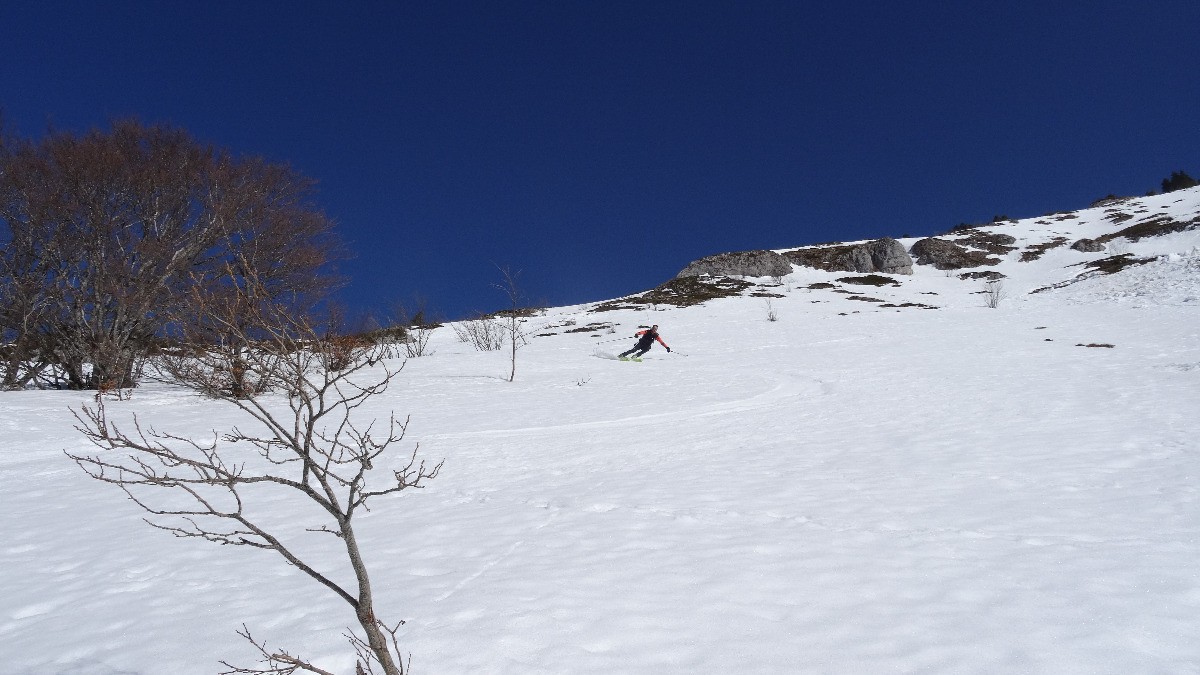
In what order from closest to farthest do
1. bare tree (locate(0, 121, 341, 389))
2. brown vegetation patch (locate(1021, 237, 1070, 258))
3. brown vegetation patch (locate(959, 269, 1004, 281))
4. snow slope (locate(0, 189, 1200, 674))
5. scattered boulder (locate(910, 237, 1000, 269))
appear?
snow slope (locate(0, 189, 1200, 674)) < bare tree (locate(0, 121, 341, 389)) < brown vegetation patch (locate(959, 269, 1004, 281)) < brown vegetation patch (locate(1021, 237, 1070, 258)) < scattered boulder (locate(910, 237, 1000, 269))

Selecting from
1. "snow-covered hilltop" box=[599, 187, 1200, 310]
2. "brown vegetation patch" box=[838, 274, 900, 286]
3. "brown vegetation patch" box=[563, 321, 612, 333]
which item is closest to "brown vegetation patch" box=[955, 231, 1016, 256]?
"snow-covered hilltop" box=[599, 187, 1200, 310]

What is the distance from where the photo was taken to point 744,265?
58812 mm

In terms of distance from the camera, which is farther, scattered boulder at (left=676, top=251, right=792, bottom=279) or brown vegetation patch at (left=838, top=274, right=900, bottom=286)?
scattered boulder at (left=676, top=251, right=792, bottom=279)

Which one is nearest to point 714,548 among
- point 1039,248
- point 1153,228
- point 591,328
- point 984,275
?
point 591,328

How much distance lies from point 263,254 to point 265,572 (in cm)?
1224

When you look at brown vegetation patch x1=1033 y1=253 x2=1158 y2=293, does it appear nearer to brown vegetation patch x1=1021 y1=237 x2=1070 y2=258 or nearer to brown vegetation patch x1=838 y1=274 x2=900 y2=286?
brown vegetation patch x1=838 y1=274 x2=900 y2=286

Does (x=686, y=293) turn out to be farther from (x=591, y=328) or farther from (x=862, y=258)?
(x=862, y=258)

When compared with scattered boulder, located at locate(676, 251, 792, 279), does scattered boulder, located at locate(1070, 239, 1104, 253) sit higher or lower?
lower

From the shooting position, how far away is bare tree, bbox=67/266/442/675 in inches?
74.6

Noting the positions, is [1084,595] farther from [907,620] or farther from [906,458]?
[906,458]

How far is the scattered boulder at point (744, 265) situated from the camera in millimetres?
57469

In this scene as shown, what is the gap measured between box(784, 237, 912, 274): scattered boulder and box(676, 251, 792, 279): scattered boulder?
4.08 metres

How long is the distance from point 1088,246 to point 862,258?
18644 millimetres

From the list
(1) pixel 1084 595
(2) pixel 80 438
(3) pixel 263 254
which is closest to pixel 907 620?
(1) pixel 1084 595
